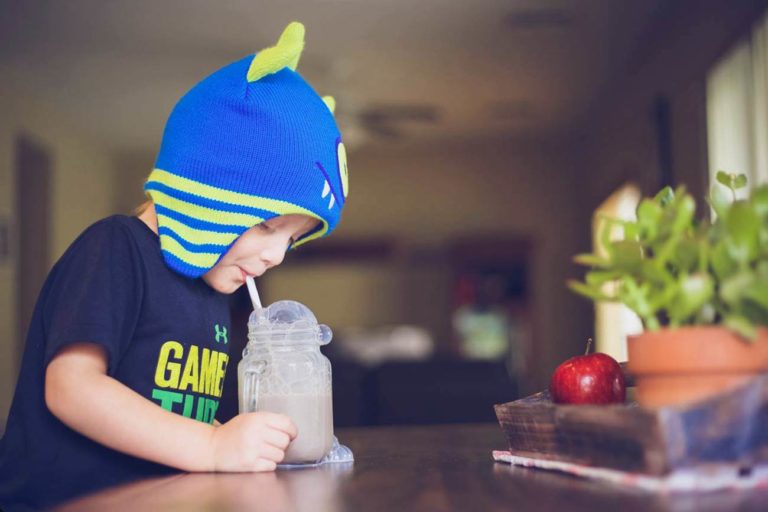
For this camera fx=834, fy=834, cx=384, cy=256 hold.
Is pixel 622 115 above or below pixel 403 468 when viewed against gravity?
above

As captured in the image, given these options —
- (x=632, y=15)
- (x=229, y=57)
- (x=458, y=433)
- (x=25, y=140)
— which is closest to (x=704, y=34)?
(x=632, y=15)

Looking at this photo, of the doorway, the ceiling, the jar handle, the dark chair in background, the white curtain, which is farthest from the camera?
the doorway

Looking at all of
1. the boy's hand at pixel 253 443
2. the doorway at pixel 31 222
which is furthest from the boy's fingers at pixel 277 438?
the doorway at pixel 31 222

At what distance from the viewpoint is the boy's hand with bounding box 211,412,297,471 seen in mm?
809

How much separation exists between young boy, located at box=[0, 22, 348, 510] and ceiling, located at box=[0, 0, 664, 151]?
3.38 meters

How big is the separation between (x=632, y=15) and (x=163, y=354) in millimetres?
3995

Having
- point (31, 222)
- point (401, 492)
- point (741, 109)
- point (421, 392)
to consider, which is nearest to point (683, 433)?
point (401, 492)

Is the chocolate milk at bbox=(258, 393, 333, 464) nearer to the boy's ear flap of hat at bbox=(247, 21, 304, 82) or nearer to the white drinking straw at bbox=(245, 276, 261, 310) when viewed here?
the white drinking straw at bbox=(245, 276, 261, 310)

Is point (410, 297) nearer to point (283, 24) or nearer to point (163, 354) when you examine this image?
point (283, 24)

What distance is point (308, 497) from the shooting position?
25.1 inches

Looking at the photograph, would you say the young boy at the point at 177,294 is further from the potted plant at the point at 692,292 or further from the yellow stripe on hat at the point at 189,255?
the potted plant at the point at 692,292

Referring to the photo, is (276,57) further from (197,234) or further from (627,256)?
(627,256)

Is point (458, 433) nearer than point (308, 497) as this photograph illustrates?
No

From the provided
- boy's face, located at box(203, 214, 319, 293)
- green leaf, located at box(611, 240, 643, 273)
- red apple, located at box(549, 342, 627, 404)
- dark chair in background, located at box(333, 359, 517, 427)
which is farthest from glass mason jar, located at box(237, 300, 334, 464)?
dark chair in background, located at box(333, 359, 517, 427)
